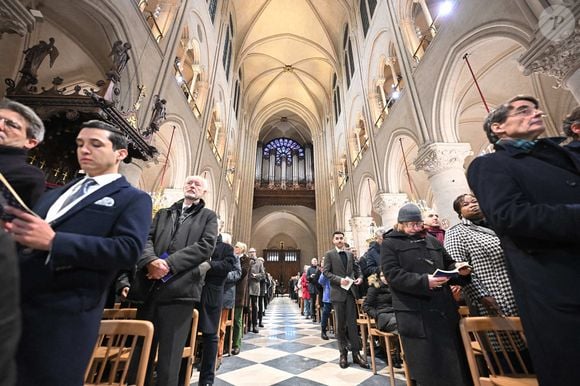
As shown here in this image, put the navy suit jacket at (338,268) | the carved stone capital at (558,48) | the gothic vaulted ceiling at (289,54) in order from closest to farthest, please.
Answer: the carved stone capital at (558,48) → the navy suit jacket at (338,268) → the gothic vaulted ceiling at (289,54)

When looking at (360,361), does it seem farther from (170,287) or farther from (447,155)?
(447,155)

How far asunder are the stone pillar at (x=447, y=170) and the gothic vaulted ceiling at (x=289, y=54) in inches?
365

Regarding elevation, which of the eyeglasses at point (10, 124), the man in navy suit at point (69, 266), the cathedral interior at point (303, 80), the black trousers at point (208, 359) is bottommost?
the black trousers at point (208, 359)

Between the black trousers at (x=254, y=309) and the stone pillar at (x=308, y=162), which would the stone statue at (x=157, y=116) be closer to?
the black trousers at (x=254, y=309)

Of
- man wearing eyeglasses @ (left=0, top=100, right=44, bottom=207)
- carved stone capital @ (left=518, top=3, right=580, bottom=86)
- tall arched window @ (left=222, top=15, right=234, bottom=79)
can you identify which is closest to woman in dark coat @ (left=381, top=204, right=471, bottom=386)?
man wearing eyeglasses @ (left=0, top=100, right=44, bottom=207)

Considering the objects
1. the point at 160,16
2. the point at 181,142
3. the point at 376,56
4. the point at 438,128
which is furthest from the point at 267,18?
the point at 438,128

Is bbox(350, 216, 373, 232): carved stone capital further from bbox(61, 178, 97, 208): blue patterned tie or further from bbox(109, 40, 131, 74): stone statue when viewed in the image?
bbox(61, 178, 97, 208): blue patterned tie

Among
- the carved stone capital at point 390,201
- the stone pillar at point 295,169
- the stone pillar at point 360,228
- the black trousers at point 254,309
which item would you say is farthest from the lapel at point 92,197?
the stone pillar at point 295,169

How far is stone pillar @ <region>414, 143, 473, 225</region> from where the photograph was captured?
16.2 feet

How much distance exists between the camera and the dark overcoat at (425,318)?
5.03ft

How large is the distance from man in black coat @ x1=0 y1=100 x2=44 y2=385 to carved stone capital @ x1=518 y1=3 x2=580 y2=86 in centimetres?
445

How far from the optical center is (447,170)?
5059mm

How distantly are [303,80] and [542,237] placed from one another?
60.2 ft

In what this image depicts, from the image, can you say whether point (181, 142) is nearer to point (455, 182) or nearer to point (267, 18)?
point (455, 182)
